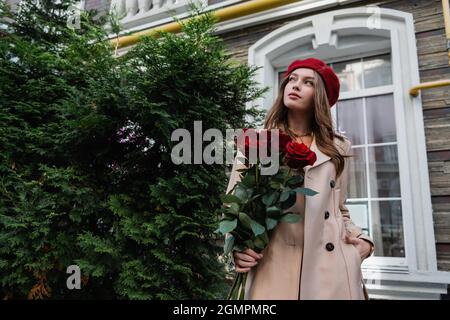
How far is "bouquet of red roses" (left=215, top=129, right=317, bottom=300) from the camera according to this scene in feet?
4.06

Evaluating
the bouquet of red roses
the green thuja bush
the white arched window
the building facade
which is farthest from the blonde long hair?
the white arched window

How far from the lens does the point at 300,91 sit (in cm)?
154

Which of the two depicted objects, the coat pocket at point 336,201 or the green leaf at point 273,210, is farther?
the coat pocket at point 336,201

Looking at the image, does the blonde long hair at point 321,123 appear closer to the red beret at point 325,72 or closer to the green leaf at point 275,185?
the red beret at point 325,72

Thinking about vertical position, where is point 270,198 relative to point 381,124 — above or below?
below

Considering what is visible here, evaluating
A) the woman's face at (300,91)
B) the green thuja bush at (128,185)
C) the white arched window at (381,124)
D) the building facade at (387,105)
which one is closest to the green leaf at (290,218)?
the woman's face at (300,91)

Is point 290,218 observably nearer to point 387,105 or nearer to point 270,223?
point 270,223

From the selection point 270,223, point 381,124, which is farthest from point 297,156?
point 381,124

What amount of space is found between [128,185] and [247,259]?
4.22ft

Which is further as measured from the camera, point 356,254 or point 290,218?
point 356,254

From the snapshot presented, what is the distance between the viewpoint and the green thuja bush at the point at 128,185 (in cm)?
203

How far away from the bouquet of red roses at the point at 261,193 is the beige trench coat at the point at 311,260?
0.08m
